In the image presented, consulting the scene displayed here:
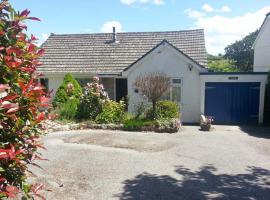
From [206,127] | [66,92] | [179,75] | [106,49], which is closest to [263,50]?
[179,75]

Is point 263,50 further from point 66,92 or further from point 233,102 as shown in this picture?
point 66,92

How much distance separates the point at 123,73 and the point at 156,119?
476cm

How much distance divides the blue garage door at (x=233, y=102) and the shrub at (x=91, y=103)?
20.2ft

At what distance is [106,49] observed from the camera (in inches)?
905

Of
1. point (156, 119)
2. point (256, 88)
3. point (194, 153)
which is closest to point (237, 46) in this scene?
point (256, 88)

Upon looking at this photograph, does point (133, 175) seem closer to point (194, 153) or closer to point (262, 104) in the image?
point (194, 153)

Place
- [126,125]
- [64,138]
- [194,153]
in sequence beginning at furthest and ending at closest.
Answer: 1. [126,125]
2. [64,138]
3. [194,153]

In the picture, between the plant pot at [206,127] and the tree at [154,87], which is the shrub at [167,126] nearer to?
the tree at [154,87]

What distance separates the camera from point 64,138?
41.5ft

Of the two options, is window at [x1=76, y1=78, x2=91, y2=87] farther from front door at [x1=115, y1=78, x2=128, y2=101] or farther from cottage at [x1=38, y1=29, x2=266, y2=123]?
front door at [x1=115, y1=78, x2=128, y2=101]

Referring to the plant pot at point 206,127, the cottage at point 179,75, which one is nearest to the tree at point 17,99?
the plant pot at point 206,127

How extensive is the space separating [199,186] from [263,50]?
17108 millimetres

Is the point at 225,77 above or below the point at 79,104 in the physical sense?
above

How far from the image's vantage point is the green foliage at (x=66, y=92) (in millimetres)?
17000
